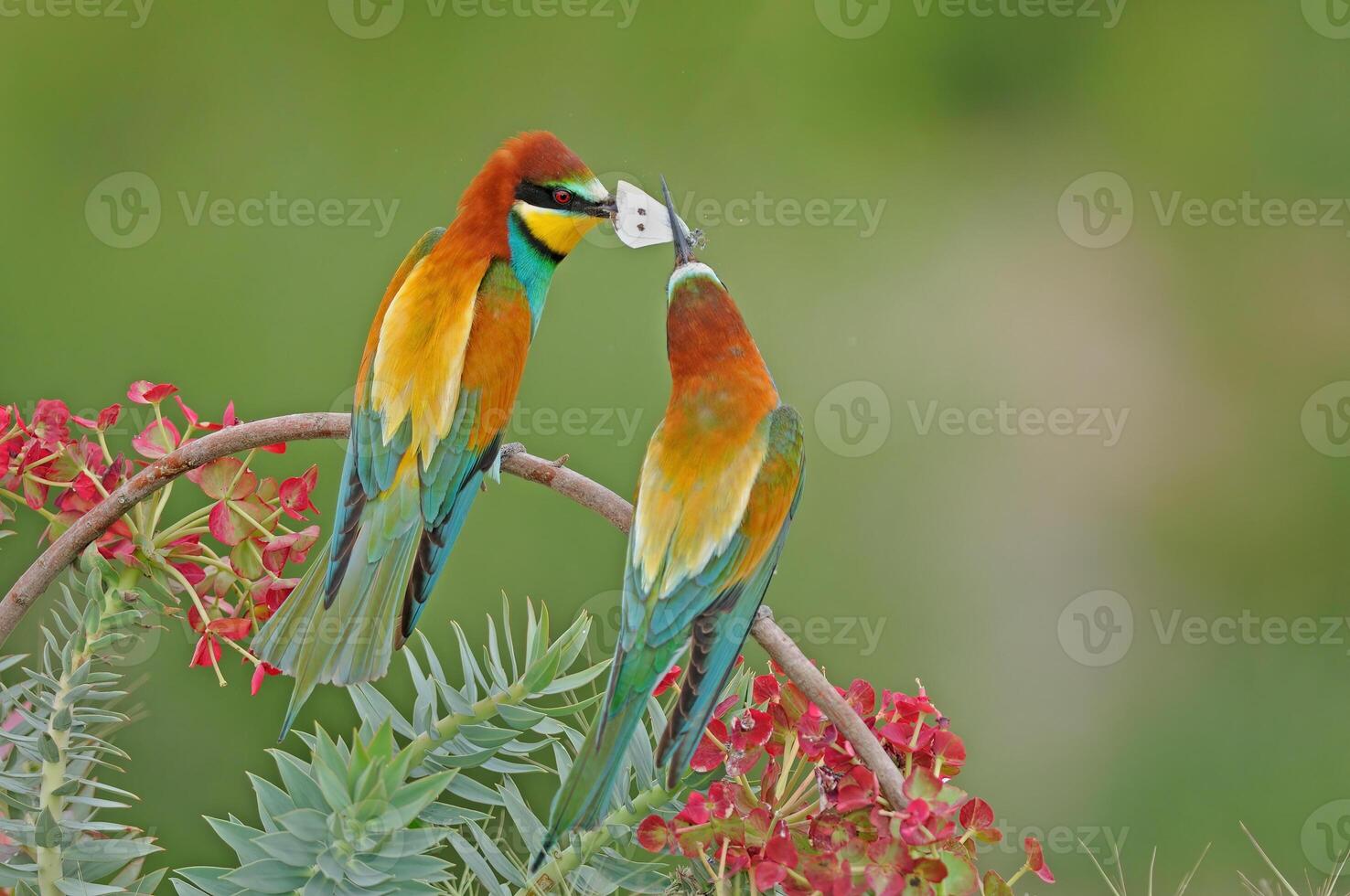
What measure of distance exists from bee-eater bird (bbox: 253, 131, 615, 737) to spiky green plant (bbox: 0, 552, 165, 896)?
11 centimetres

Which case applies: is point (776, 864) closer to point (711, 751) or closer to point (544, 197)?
point (711, 751)

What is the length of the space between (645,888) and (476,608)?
713mm

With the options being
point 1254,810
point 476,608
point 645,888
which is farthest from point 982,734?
point 645,888

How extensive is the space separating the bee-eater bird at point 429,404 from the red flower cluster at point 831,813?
20 cm

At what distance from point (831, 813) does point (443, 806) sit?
0.81 feet

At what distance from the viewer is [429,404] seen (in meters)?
0.82

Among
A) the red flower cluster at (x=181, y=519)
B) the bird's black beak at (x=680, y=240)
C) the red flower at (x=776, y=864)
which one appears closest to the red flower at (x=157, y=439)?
the red flower cluster at (x=181, y=519)

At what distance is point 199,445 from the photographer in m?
0.78

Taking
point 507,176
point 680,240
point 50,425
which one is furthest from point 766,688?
point 50,425

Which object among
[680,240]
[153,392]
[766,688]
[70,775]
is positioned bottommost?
[70,775]

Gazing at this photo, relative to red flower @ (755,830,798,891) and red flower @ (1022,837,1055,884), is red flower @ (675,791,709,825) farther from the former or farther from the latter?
red flower @ (1022,837,1055,884)

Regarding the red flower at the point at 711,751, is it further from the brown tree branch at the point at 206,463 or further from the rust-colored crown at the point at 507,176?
the rust-colored crown at the point at 507,176

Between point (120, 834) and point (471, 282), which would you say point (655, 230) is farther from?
point (120, 834)

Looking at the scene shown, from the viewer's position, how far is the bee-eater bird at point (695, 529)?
0.68 metres
